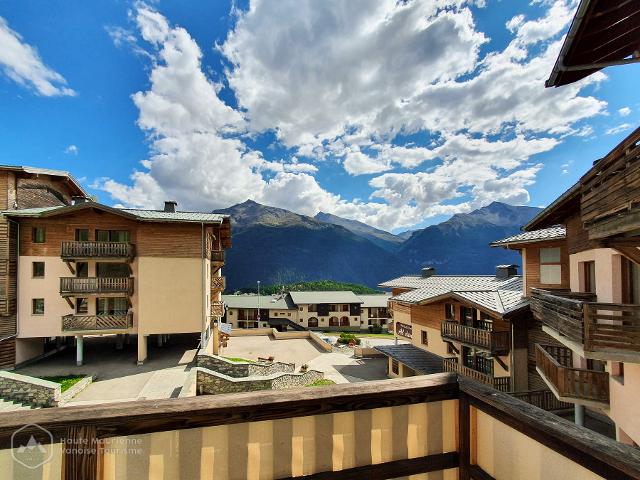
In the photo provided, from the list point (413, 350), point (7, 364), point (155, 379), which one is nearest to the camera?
point (155, 379)

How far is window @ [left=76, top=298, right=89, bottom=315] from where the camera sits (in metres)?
18.9

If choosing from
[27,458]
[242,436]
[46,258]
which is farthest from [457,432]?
[46,258]

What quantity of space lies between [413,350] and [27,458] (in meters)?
22.9

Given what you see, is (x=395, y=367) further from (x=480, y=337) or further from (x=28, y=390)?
(x=28, y=390)

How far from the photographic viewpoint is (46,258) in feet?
60.2

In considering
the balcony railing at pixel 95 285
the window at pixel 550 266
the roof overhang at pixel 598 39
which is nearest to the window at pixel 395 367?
the window at pixel 550 266

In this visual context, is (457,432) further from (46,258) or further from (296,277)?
(296,277)

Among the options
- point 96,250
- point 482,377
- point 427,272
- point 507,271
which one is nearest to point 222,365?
point 96,250

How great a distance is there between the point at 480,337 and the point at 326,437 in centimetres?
1455

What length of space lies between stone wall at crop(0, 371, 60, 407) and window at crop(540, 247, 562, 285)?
71.2 feet

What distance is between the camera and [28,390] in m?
13.1

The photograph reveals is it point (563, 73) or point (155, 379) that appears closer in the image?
point (563, 73)

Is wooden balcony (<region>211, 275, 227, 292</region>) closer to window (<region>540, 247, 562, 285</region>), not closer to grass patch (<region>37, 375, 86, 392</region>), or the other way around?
grass patch (<region>37, 375, 86, 392</region>)

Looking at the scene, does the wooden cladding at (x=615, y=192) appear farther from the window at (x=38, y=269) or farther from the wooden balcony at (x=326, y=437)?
the window at (x=38, y=269)
